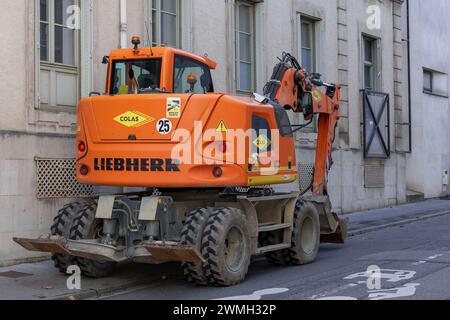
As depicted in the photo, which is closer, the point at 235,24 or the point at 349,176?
the point at 235,24

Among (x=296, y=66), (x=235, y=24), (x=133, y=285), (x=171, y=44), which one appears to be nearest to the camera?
(x=133, y=285)

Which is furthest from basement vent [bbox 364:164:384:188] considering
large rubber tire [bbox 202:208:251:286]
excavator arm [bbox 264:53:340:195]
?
large rubber tire [bbox 202:208:251:286]

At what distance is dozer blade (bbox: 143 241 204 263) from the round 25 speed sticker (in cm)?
149

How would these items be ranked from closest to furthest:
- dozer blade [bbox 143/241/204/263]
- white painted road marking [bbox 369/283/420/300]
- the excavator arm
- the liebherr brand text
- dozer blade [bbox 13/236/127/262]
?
white painted road marking [bbox 369/283/420/300]
dozer blade [bbox 143/241/204/263]
dozer blade [bbox 13/236/127/262]
the liebherr brand text
the excavator arm

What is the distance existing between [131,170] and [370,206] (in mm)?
12946

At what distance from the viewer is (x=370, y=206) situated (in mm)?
19891

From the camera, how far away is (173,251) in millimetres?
7855

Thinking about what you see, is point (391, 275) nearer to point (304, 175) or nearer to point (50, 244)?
point (50, 244)

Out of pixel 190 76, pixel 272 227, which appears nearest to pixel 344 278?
pixel 272 227

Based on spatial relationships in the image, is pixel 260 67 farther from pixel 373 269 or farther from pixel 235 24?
pixel 373 269

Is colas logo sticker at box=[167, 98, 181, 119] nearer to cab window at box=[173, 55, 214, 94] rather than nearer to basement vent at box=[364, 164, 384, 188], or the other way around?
cab window at box=[173, 55, 214, 94]

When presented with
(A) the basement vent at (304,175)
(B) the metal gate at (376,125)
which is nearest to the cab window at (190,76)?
(A) the basement vent at (304,175)

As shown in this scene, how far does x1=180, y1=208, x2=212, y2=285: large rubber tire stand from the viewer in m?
8.12

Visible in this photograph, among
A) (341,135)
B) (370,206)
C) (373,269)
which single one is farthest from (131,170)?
(370,206)
